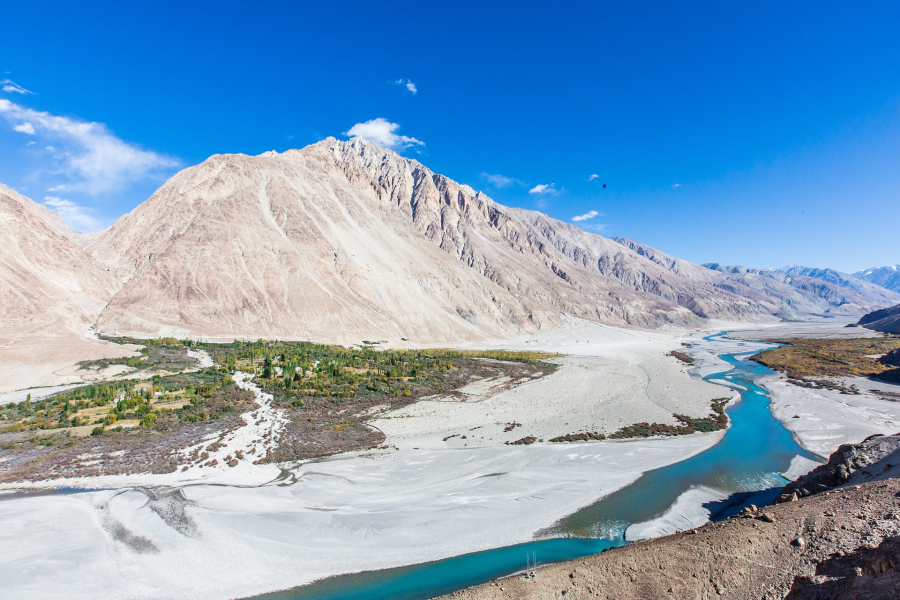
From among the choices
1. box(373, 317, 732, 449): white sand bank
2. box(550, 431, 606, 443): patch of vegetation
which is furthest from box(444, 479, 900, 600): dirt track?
box(373, 317, 732, 449): white sand bank

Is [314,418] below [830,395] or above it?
above

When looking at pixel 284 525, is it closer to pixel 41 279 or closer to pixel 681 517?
pixel 681 517

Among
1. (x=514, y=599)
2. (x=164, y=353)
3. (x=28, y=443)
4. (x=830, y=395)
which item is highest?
(x=164, y=353)

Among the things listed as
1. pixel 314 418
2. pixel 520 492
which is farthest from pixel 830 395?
pixel 314 418

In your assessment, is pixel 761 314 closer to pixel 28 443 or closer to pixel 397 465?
pixel 397 465

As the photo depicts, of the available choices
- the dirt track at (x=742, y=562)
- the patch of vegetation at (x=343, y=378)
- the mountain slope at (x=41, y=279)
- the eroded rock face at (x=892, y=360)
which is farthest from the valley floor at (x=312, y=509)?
the mountain slope at (x=41, y=279)

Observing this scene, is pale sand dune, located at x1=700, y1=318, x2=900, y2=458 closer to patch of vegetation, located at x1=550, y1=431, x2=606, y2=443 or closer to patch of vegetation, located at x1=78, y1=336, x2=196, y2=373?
patch of vegetation, located at x1=550, y1=431, x2=606, y2=443

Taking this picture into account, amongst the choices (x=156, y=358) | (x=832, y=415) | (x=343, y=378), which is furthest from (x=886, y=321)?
(x=156, y=358)
